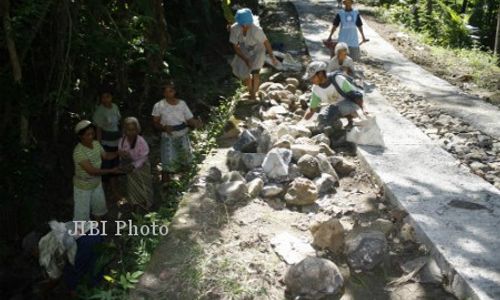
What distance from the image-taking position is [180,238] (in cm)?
446

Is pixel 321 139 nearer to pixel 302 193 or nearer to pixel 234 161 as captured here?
pixel 234 161

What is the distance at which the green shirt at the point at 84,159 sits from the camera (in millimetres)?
4934

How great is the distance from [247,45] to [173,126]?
2.49 metres

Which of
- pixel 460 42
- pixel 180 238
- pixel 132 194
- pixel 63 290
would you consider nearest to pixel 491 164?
Answer: pixel 180 238

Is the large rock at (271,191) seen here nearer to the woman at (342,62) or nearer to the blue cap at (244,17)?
the woman at (342,62)

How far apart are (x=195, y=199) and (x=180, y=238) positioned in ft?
2.27

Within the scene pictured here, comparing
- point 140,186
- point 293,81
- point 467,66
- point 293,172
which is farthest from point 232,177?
point 467,66

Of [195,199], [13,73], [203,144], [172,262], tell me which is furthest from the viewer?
[203,144]

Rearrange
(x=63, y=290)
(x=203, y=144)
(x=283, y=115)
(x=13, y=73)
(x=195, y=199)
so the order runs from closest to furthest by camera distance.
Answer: (x=63, y=290) → (x=195, y=199) → (x=13, y=73) → (x=203, y=144) → (x=283, y=115)

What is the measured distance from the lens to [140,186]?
5.57 metres

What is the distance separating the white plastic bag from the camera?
6008 mm

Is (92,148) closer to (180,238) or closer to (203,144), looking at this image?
(180,238)

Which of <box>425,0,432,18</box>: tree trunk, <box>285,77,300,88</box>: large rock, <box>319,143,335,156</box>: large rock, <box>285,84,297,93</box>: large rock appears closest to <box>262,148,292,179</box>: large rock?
<box>319,143,335,156</box>: large rock

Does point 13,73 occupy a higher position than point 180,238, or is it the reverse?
point 13,73
